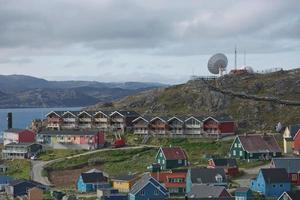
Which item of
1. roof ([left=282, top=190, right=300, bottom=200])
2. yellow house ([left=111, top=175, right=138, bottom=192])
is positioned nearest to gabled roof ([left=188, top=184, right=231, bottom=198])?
roof ([left=282, top=190, right=300, bottom=200])

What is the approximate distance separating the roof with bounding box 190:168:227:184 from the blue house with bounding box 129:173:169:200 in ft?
11.2

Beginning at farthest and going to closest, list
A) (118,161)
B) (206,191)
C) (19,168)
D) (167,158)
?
(19,168), (118,161), (167,158), (206,191)

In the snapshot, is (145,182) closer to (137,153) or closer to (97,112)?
(137,153)

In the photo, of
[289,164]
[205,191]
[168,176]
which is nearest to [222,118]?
[168,176]

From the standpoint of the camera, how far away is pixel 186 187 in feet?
219

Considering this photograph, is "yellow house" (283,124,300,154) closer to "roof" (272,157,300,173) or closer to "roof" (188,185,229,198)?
"roof" (272,157,300,173)

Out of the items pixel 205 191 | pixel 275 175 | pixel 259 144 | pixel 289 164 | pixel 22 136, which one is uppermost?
pixel 22 136

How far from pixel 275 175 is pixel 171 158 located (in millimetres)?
16966

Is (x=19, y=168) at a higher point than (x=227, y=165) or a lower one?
lower

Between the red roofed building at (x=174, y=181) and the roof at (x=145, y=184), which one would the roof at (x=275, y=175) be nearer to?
the red roofed building at (x=174, y=181)

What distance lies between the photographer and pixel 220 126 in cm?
9412

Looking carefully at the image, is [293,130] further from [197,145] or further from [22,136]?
[22,136]

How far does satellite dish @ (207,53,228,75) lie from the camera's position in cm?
12619

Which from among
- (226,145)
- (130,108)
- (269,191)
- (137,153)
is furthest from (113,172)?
(130,108)
